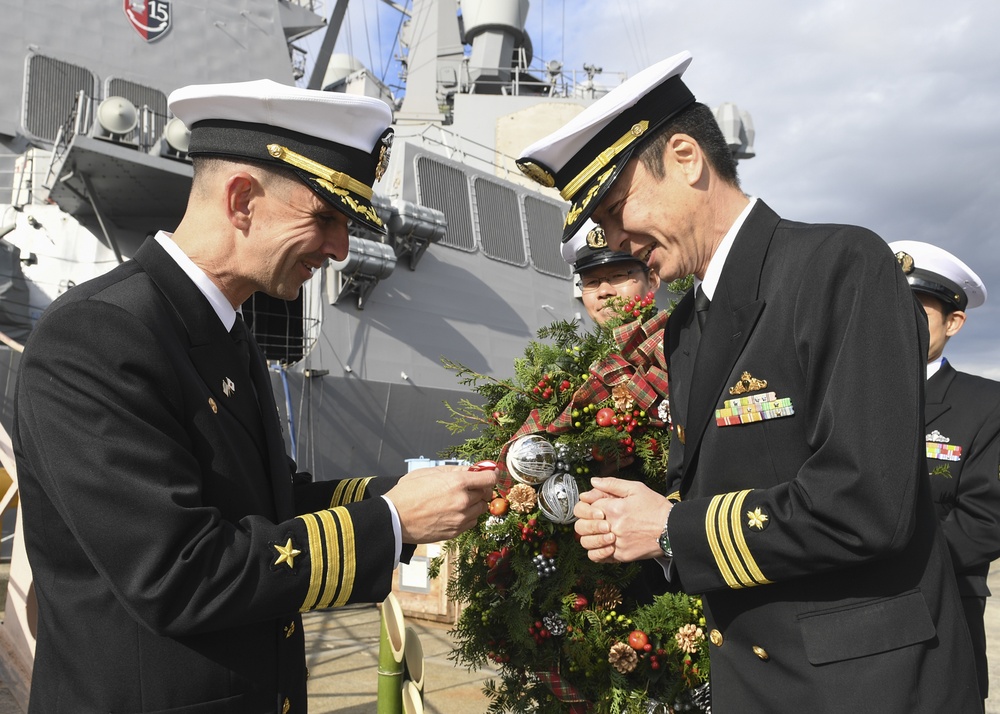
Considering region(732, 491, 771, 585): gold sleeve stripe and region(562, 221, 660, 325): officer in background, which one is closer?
region(732, 491, 771, 585): gold sleeve stripe

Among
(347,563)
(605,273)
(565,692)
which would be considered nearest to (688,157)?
(347,563)

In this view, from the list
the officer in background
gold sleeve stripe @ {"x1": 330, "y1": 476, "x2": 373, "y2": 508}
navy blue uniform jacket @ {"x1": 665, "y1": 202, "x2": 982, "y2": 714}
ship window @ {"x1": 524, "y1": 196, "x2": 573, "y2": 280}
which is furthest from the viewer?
ship window @ {"x1": 524, "y1": 196, "x2": 573, "y2": 280}

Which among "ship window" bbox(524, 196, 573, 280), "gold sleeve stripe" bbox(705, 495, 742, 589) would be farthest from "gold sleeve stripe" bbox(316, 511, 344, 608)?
"ship window" bbox(524, 196, 573, 280)

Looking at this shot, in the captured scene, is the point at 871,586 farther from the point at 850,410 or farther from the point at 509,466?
the point at 509,466

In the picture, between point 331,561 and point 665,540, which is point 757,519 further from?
point 331,561

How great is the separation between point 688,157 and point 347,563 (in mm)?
1047

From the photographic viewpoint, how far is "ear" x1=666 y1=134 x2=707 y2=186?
1572 millimetres

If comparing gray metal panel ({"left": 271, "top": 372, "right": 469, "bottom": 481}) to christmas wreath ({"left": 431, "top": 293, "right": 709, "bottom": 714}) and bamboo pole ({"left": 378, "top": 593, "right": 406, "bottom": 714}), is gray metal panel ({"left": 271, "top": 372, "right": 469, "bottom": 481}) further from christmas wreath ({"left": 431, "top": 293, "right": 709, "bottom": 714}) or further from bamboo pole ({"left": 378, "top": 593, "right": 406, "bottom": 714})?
christmas wreath ({"left": 431, "top": 293, "right": 709, "bottom": 714})

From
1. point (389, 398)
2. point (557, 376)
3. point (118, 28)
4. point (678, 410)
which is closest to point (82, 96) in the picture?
point (118, 28)

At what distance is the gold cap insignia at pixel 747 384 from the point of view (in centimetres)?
143

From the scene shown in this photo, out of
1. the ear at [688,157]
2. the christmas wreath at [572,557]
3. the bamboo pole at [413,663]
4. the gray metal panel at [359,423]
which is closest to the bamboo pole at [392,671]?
Result: the bamboo pole at [413,663]

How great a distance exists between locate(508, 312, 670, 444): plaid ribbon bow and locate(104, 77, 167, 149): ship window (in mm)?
10074

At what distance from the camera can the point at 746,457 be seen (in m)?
1.45

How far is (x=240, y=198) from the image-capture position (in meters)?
1.61
